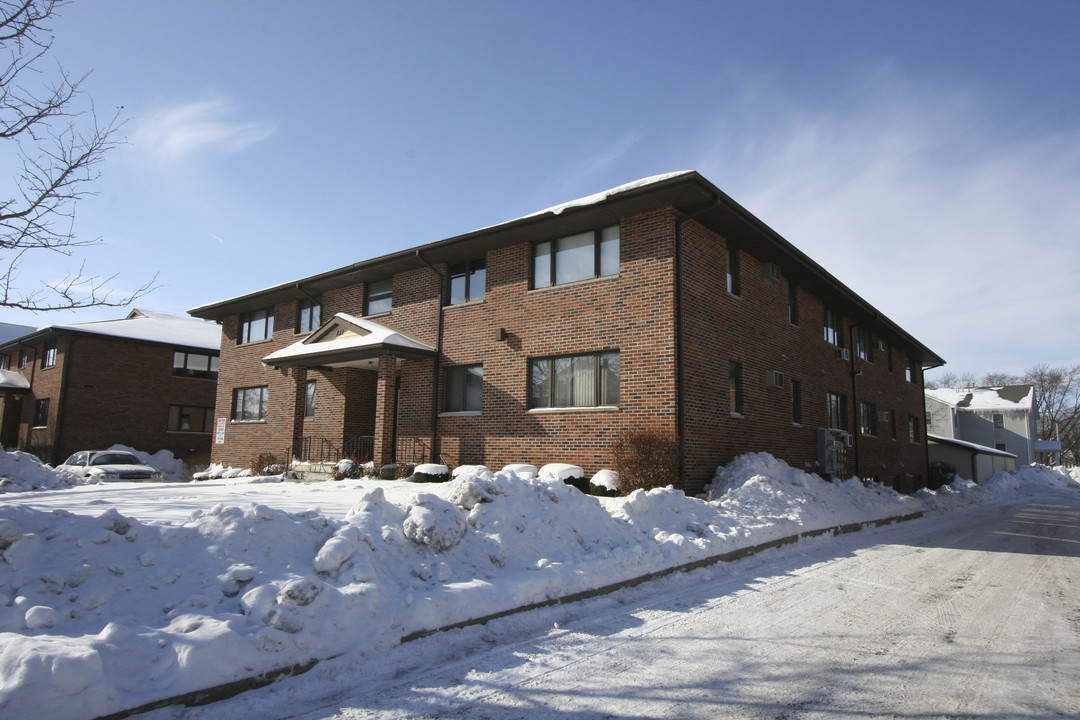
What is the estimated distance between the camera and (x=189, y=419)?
32375 millimetres

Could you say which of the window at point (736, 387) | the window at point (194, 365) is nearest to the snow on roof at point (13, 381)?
the window at point (194, 365)

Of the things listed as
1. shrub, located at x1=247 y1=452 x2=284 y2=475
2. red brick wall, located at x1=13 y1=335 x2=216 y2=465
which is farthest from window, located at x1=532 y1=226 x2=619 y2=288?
red brick wall, located at x1=13 y1=335 x2=216 y2=465

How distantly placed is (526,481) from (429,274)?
10590mm

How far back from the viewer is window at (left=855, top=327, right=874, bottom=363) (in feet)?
78.3

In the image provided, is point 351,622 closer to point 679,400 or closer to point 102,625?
point 102,625

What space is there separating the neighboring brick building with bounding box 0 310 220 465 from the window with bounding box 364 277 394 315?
16780mm

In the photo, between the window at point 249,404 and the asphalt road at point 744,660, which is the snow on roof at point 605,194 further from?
the window at point 249,404

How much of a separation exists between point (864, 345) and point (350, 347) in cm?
1879

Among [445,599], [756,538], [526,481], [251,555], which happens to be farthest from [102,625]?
[756,538]

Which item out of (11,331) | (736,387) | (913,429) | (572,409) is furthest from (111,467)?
(11,331)

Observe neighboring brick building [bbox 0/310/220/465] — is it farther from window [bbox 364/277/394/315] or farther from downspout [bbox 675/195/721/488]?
downspout [bbox 675/195/721/488]

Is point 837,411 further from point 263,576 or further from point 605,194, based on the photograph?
point 263,576

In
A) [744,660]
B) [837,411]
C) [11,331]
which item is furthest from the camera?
[11,331]

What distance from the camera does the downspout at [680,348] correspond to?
1289cm
